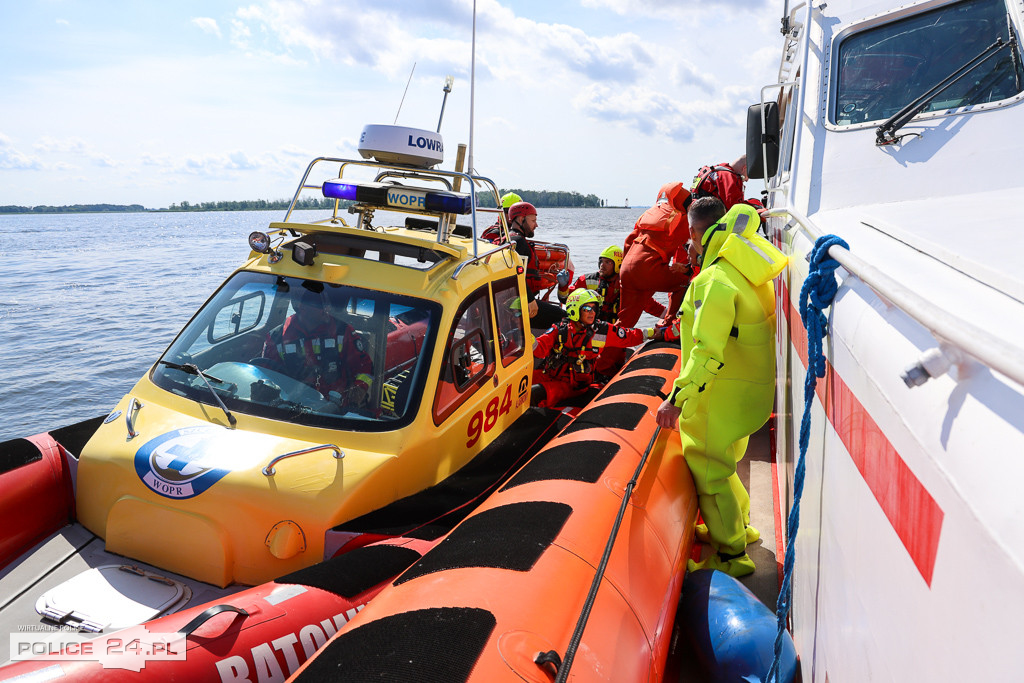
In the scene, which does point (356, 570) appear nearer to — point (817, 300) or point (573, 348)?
point (817, 300)

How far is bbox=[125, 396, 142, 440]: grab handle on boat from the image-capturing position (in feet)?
10.1

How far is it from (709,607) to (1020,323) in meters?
2.43

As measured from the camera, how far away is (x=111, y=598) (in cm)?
248

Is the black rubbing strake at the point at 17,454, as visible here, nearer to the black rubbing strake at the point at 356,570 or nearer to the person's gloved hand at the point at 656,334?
the black rubbing strake at the point at 356,570

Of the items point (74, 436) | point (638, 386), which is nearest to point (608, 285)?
point (638, 386)

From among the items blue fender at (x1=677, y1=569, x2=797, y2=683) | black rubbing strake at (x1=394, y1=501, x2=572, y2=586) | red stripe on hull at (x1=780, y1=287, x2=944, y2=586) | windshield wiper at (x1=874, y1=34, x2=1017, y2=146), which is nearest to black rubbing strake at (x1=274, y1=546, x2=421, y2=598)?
black rubbing strake at (x1=394, y1=501, x2=572, y2=586)

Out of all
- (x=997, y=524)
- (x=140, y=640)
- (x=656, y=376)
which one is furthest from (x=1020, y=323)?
(x=656, y=376)

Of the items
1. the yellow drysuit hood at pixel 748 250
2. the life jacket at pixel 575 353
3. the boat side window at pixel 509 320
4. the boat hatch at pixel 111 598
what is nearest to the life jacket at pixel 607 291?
the life jacket at pixel 575 353

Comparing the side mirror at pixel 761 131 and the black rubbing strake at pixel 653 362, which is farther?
the black rubbing strake at pixel 653 362

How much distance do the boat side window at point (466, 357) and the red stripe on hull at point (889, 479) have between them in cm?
203

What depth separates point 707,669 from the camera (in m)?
2.94

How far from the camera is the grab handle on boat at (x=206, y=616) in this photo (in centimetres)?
205

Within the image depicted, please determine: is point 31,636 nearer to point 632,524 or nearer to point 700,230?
point 632,524

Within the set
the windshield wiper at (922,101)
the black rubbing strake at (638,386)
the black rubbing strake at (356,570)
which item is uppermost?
the windshield wiper at (922,101)
